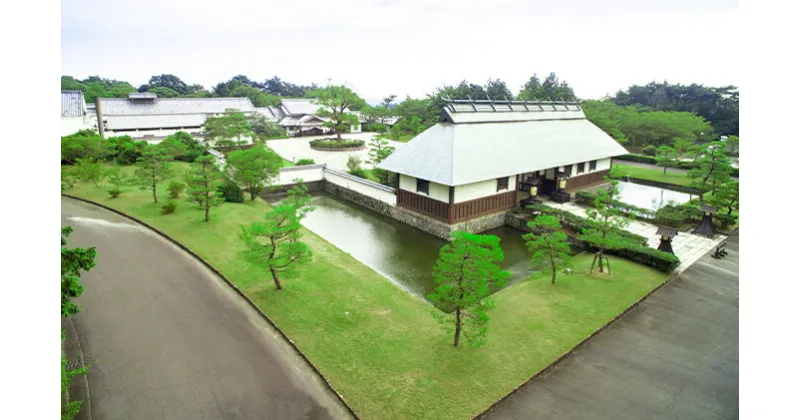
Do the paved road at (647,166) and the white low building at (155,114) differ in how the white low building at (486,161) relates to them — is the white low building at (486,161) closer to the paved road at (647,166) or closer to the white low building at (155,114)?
the paved road at (647,166)

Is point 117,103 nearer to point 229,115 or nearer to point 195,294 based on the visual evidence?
point 229,115

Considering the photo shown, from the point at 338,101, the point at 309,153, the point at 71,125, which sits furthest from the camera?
the point at 338,101

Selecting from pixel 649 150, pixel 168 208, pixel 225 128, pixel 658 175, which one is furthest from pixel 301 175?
pixel 649 150

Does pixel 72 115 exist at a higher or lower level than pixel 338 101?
lower

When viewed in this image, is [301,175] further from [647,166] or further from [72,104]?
[647,166]

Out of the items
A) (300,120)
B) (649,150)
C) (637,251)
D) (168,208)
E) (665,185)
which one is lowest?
(637,251)

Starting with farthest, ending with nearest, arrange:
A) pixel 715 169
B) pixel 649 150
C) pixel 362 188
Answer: pixel 649 150
pixel 362 188
pixel 715 169

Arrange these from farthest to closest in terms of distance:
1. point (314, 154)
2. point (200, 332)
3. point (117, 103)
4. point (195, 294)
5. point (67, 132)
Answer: point (117, 103)
point (314, 154)
point (67, 132)
point (195, 294)
point (200, 332)

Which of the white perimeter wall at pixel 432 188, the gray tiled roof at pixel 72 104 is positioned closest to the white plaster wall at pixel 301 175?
the white perimeter wall at pixel 432 188

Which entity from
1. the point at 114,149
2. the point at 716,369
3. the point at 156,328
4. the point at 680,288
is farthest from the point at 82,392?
the point at 114,149
